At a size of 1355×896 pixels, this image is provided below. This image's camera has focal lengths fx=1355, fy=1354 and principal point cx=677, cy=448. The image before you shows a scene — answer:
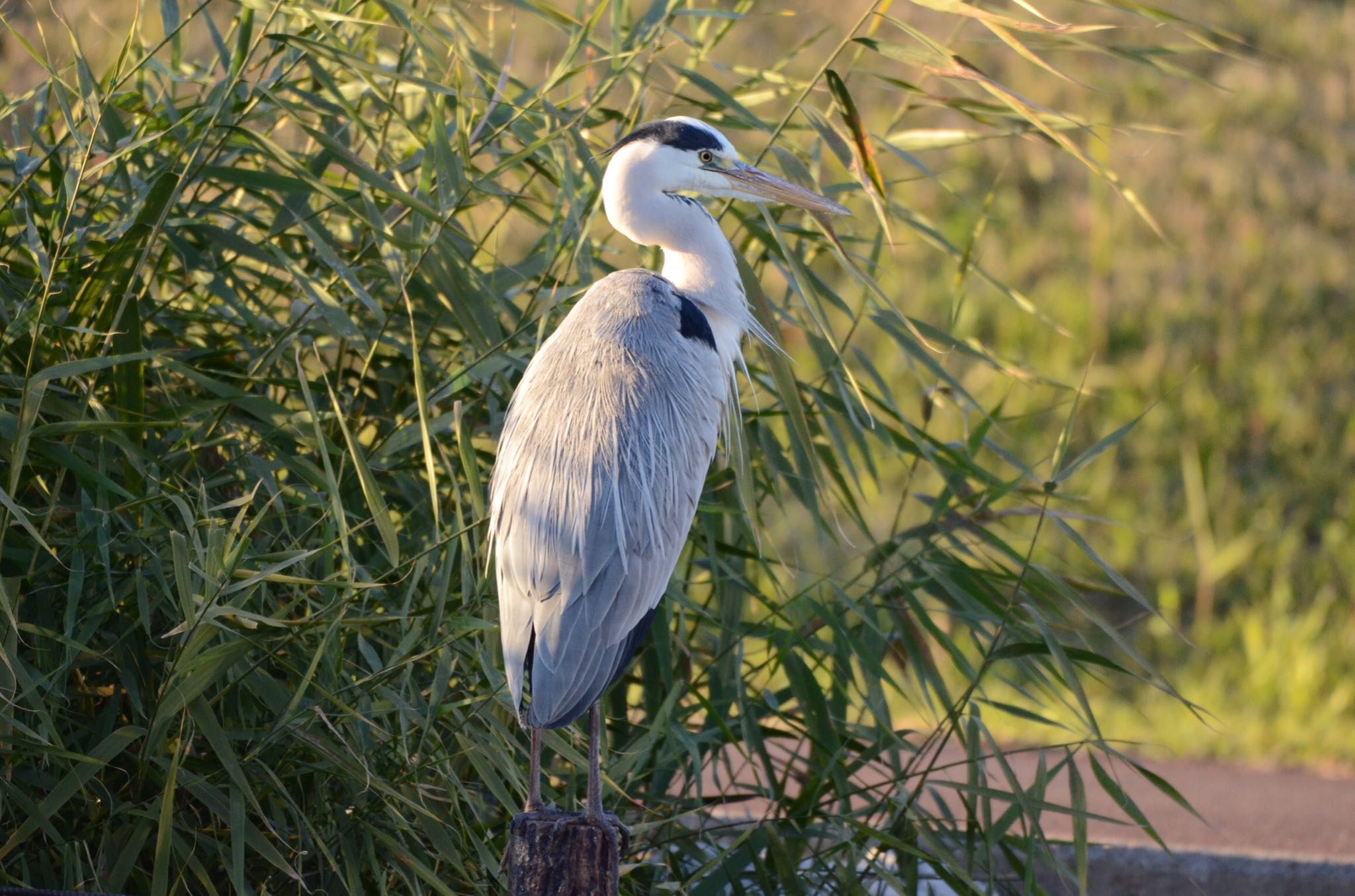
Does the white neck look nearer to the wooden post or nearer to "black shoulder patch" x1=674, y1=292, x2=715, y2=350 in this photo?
"black shoulder patch" x1=674, y1=292, x2=715, y2=350

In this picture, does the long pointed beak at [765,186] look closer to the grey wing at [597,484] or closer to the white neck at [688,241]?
the white neck at [688,241]

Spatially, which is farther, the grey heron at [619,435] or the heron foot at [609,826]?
the grey heron at [619,435]

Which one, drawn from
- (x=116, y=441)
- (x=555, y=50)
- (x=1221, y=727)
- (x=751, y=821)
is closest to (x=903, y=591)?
(x=751, y=821)

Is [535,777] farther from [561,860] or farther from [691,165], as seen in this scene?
[691,165]

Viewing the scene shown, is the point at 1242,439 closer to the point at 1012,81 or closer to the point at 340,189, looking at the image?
the point at 1012,81

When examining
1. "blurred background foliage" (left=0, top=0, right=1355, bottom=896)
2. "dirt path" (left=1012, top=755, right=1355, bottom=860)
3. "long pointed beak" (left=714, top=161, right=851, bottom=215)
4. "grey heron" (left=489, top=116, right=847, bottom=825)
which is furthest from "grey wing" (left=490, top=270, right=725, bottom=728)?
"dirt path" (left=1012, top=755, right=1355, bottom=860)

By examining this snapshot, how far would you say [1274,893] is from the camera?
3.26 meters

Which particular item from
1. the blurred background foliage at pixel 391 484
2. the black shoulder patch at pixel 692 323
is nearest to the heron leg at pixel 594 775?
the blurred background foliage at pixel 391 484

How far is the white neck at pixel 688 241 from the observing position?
2238 millimetres

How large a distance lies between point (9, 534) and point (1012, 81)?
772 centimetres

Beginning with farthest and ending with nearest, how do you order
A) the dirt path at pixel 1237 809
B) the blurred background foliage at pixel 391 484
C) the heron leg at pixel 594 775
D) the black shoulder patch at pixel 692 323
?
the dirt path at pixel 1237 809, the black shoulder patch at pixel 692 323, the blurred background foliage at pixel 391 484, the heron leg at pixel 594 775

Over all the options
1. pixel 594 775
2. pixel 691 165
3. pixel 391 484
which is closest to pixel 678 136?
pixel 691 165

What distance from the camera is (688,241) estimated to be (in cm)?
227

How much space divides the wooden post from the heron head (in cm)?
106
